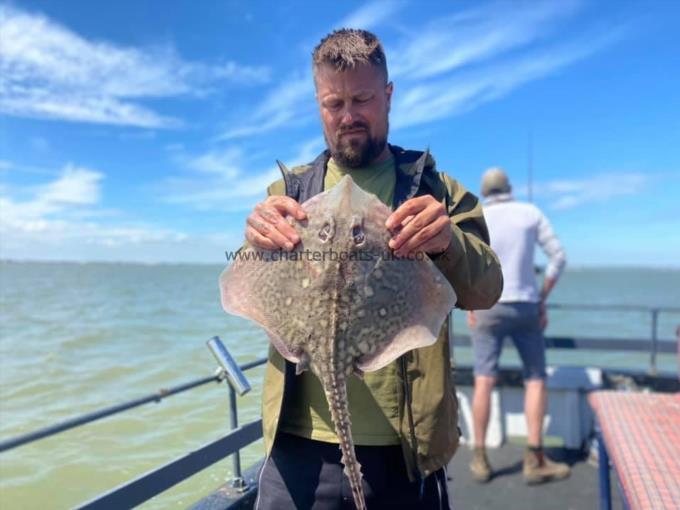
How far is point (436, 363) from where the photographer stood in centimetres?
195

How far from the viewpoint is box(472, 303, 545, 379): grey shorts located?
4840 mm

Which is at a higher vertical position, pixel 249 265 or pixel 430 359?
pixel 249 265

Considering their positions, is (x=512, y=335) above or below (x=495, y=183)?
below

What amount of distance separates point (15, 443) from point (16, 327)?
2054 centimetres

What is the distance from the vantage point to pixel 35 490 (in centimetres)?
661

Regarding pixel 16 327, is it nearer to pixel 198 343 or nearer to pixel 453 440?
pixel 198 343

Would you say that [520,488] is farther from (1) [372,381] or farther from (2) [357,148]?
(2) [357,148]

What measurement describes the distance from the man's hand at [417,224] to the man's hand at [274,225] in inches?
12.8

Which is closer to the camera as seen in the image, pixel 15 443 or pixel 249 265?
pixel 249 265

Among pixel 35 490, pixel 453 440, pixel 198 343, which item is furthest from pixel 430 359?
pixel 198 343

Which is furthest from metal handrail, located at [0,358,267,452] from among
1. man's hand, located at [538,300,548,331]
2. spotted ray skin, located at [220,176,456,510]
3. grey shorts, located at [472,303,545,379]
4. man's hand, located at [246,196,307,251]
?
man's hand, located at [538,300,548,331]

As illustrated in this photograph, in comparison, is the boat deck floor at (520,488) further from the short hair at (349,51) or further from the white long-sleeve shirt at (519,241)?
the short hair at (349,51)

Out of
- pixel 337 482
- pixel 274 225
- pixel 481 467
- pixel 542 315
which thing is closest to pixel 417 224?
pixel 274 225

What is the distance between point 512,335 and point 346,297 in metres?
3.75
